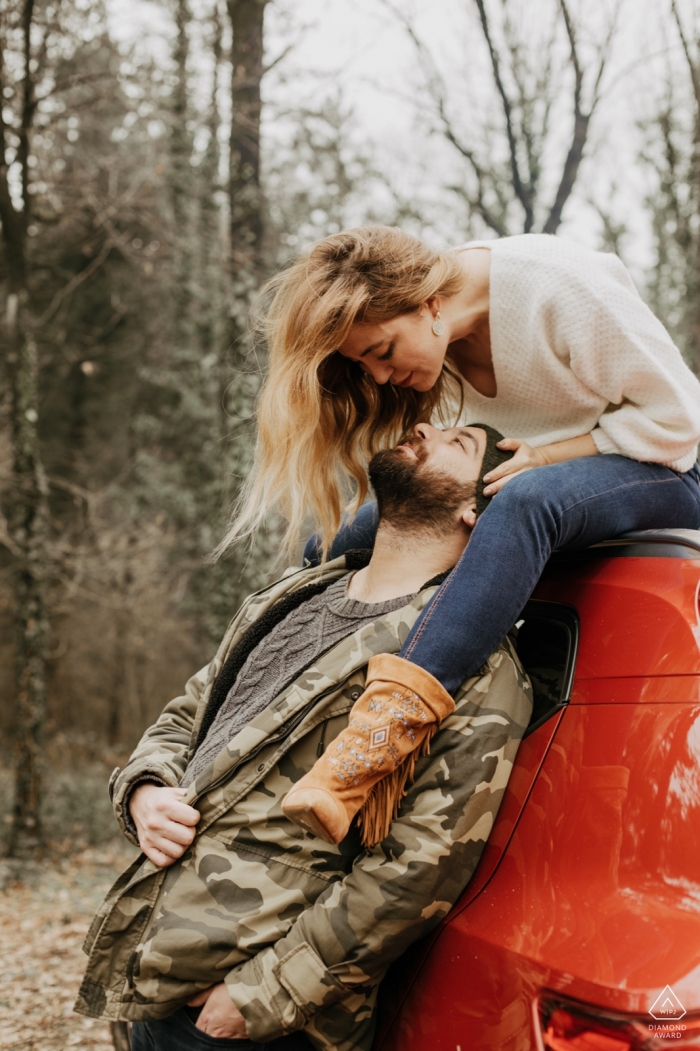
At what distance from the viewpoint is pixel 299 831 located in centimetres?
210

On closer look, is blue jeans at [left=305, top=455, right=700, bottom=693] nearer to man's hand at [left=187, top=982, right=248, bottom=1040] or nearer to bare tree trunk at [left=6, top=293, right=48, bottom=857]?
man's hand at [left=187, top=982, right=248, bottom=1040]

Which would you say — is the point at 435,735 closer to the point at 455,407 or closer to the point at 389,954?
the point at 389,954

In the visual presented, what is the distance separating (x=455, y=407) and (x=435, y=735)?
1497 mm

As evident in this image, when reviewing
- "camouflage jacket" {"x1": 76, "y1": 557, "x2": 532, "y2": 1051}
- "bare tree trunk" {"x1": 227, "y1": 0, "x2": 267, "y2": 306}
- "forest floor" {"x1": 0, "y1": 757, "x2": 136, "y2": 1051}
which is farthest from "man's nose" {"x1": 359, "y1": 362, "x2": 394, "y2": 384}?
"bare tree trunk" {"x1": 227, "y1": 0, "x2": 267, "y2": 306}

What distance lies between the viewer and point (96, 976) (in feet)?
7.47

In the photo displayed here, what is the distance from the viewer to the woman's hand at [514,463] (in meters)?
2.48

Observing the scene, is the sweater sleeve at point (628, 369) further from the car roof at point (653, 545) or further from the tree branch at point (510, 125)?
the tree branch at point (510, 125)

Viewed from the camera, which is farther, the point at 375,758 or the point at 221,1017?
the point at 221,1017

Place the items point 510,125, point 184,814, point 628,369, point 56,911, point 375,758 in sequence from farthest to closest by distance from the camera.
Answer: point 510,125
point 56,911
point 628,369
point 184,814
point 375,758

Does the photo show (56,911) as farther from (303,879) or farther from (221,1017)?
(303,879)

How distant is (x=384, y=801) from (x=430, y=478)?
40.6 inches

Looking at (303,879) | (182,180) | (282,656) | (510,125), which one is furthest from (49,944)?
(182,180)

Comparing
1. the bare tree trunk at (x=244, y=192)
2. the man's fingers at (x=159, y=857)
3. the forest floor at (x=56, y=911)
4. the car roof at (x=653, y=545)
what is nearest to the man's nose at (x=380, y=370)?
the car roof at (x=653, y=545)

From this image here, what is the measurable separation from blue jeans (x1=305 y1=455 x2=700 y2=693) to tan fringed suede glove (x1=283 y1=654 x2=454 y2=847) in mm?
69
